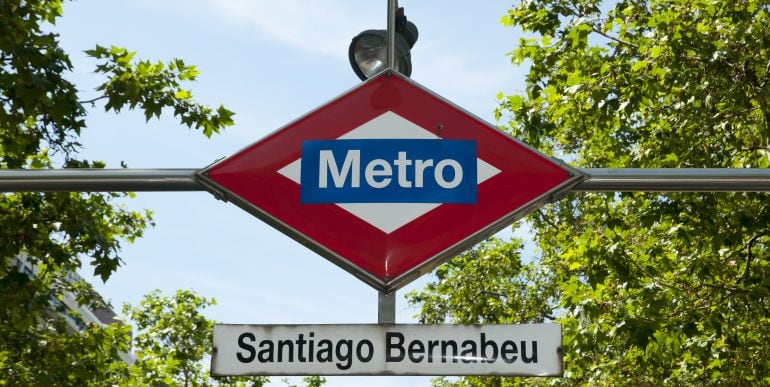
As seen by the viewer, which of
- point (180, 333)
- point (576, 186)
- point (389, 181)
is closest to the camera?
point (389, 181)

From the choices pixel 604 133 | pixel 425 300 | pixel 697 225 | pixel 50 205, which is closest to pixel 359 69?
pixel 50 205

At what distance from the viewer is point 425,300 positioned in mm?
27359

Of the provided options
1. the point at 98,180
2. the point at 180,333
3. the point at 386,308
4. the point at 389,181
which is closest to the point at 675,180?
the point at 389,181

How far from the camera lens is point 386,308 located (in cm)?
353

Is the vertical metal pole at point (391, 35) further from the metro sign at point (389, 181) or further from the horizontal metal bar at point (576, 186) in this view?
the horizontal metal bar at point (576, 186)

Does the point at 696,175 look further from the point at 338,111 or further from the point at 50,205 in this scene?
the point at 50,205

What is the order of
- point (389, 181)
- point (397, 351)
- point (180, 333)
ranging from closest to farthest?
point (397, 351) → point (389, 181) → point (180, 333)

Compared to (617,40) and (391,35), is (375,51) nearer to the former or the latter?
(391,35)

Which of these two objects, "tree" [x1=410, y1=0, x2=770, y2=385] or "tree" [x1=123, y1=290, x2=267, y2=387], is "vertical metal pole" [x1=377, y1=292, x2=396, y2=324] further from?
"tree" [x1=123, y1=290, x2=267, y2=387]

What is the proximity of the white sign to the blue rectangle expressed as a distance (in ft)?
1.83

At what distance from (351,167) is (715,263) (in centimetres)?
1118

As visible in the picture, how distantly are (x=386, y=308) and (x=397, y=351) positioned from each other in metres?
0.20

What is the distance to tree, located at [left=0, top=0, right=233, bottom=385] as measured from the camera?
1075cm

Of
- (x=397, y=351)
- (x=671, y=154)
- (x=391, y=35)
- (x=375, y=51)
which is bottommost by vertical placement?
(x=397, y=351)
